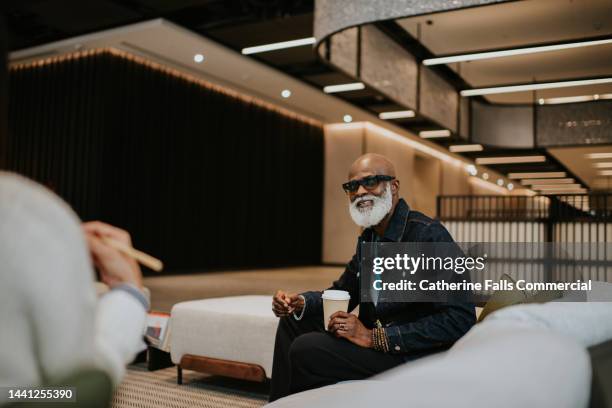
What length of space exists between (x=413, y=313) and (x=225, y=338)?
151cm

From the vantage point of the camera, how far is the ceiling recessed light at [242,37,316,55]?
299 inches

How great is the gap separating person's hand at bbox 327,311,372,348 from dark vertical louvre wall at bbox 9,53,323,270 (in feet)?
24.8

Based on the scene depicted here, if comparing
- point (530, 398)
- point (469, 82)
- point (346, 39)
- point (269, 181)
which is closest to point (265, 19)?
point (346, 39)

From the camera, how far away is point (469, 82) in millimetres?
8883

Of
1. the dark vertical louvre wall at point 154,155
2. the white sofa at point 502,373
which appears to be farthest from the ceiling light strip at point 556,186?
the white sofa at point 502,373

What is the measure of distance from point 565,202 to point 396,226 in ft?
22.0

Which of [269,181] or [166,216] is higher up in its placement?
[269,181]

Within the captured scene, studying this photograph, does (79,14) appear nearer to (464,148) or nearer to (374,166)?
(374,166)

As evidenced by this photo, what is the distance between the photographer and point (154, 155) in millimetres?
9359

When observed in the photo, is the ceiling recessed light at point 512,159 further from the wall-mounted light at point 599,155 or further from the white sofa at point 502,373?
the white sofa at point 502,373

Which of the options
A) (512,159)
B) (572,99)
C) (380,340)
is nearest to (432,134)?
(512,159)

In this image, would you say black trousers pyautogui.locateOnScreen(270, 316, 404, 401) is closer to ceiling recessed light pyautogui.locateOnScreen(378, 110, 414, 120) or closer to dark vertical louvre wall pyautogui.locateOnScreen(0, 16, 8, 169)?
dark vertical louvre wall pyautogui.locateOnScreen(0, 16, 8, 169)

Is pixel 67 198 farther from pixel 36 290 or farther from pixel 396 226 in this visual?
pixel 36 290

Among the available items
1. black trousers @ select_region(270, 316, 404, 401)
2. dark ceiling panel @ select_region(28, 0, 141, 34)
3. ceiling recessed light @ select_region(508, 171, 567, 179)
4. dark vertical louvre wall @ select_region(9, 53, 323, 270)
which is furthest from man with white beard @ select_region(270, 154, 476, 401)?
ceiling recessed light @ select_region(508, 171, 567, 179)
